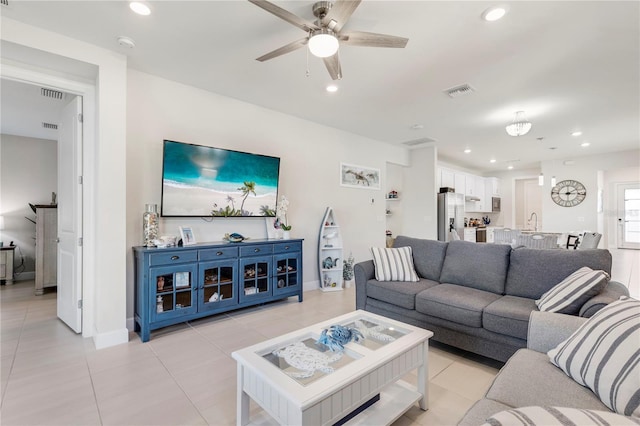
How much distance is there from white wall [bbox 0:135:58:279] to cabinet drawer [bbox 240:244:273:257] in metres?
4.58

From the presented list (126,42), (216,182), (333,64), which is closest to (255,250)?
(216,182)

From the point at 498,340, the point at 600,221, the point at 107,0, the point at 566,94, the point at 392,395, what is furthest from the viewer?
the point at 600,221

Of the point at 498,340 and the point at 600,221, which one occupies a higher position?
the point at 600,221

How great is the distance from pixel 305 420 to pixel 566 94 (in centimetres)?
463

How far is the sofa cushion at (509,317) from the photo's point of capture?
7.05 feet

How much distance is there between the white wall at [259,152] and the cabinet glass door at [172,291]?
0.46 metres

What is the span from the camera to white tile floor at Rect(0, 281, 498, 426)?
179 centimetres

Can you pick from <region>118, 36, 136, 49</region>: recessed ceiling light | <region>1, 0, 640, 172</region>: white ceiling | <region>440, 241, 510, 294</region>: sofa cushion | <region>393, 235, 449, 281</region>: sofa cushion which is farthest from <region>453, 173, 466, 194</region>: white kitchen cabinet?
<region>118, 36, 136, 49</region>: recessed ceiling light

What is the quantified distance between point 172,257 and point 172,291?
350 mm

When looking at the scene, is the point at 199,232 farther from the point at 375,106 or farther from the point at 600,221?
the point at 600,221

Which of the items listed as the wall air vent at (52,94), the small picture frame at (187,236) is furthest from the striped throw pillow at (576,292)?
the wall air vent at (52,94)

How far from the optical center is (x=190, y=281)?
3.08m

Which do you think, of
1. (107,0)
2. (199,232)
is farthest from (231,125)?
(107,0)

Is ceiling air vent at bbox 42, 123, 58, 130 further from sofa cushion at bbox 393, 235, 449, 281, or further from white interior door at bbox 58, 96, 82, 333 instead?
sofa cushion at bbox 393, 235, 449, 281
